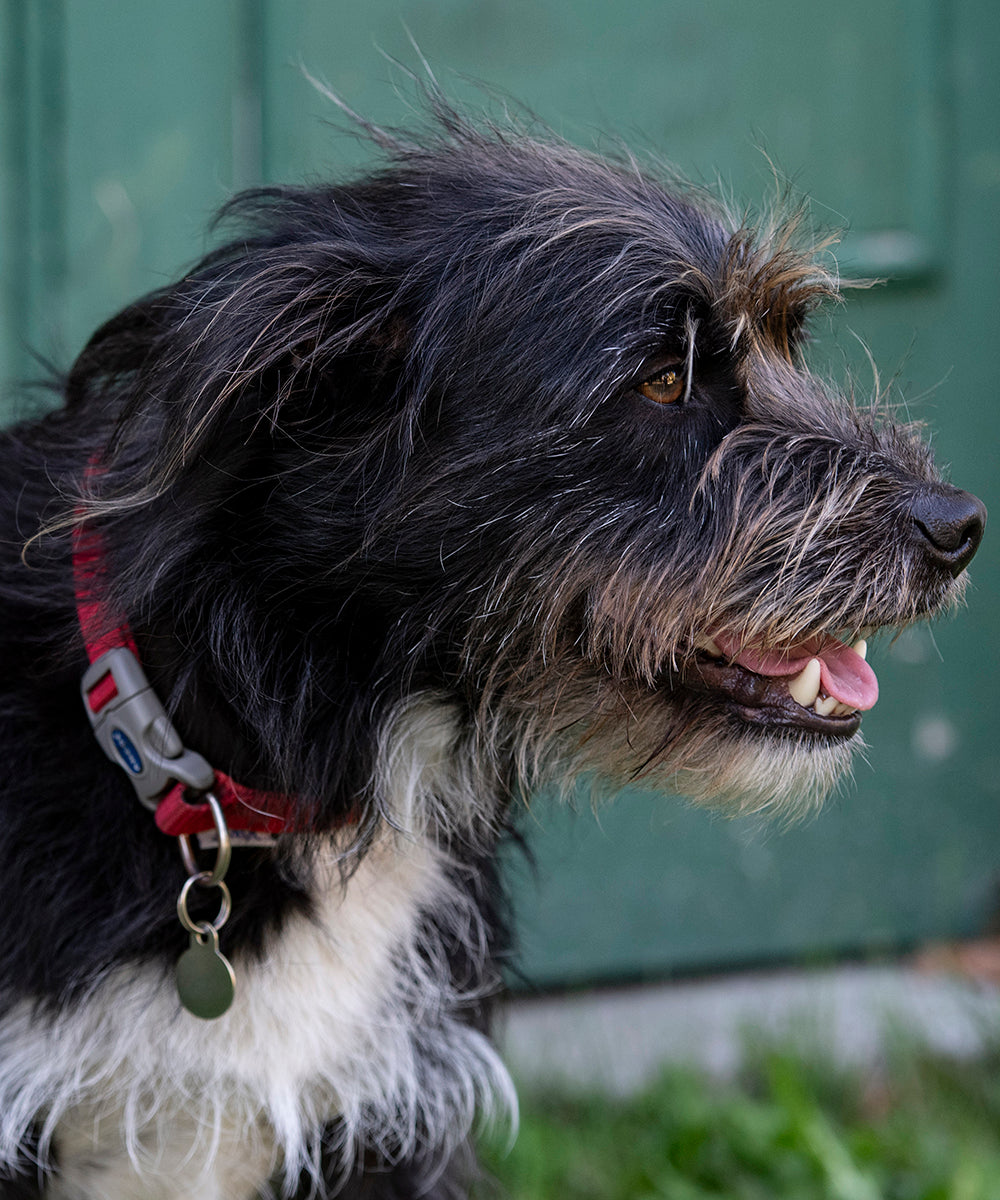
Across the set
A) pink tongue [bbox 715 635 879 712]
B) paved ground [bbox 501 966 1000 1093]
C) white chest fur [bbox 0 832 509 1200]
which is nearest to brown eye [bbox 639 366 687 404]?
pink tongue [bbox 715 635 879 712]

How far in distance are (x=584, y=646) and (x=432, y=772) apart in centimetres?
28

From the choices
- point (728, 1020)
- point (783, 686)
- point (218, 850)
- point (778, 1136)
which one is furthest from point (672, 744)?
point (728, 1020)

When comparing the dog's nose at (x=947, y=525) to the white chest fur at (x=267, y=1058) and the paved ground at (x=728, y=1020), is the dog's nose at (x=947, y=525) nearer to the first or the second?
the white chest fur at (x=267, y=1058)

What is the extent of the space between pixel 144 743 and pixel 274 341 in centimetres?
50

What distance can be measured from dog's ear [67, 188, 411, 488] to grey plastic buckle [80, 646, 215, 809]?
0.79 ft

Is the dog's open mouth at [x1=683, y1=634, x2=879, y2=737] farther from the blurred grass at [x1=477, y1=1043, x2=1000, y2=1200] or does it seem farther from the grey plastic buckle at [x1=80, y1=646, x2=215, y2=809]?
the blurred grass at [x1=477, y1=1043, x2=1000, y2=1200]

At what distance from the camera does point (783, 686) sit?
66.1 inches

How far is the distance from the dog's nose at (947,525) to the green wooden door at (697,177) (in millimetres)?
888

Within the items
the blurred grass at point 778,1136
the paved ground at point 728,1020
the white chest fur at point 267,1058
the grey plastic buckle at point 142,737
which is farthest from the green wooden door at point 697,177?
the grey plastic buckle at point 142,737

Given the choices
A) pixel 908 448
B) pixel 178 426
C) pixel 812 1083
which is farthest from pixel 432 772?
pixel 812 1083

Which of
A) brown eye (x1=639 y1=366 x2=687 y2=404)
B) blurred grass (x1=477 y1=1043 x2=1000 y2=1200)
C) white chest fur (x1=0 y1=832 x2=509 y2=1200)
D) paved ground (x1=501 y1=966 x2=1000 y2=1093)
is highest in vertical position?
brown eye (x1=639 y1=366 x2=687 y2=404)

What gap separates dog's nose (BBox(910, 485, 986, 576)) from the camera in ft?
5.27

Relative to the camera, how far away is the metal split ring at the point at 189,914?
1549 mm

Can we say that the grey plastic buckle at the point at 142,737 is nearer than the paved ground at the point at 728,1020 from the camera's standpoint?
Yes
